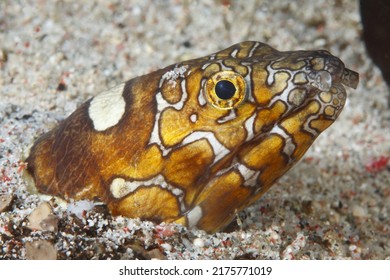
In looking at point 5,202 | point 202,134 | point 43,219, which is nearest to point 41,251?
point 43,219

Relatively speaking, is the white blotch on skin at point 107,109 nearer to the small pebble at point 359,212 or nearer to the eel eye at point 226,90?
the eel eye at point 226,90

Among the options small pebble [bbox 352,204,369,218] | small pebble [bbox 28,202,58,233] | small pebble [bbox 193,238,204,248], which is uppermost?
small pebble [bbox 28,202,58,233]

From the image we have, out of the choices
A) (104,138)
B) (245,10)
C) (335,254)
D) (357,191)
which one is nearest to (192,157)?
(104,138)

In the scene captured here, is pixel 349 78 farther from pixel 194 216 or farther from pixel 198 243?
pixel 198 243

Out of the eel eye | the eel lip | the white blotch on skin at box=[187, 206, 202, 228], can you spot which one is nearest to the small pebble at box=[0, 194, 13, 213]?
the white blotch on skin at box=[187, 206, 202, 228]

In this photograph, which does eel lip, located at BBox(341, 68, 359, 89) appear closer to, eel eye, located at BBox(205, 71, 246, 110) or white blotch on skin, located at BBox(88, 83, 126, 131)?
eel eye, located at BBox(205, 71, 246, 110)

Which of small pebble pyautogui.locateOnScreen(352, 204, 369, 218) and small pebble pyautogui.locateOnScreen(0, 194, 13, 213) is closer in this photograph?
small pebble pyautogui.locateOnScreen(0, 194, 13, 213)

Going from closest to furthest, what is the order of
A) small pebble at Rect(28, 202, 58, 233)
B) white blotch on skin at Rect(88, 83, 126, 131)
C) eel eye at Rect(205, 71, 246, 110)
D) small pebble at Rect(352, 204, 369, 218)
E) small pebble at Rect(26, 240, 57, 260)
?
eel eye at Rect(205, 71, 246, 110) < small pebble at Rect(26, 240, 57, 260) < small pebble at Rect(28, 202, 58, 233) < white blotch on skin at Rect(88, 83, 126, 131) < small pebble at Rect(352, 204, 369, 218)
